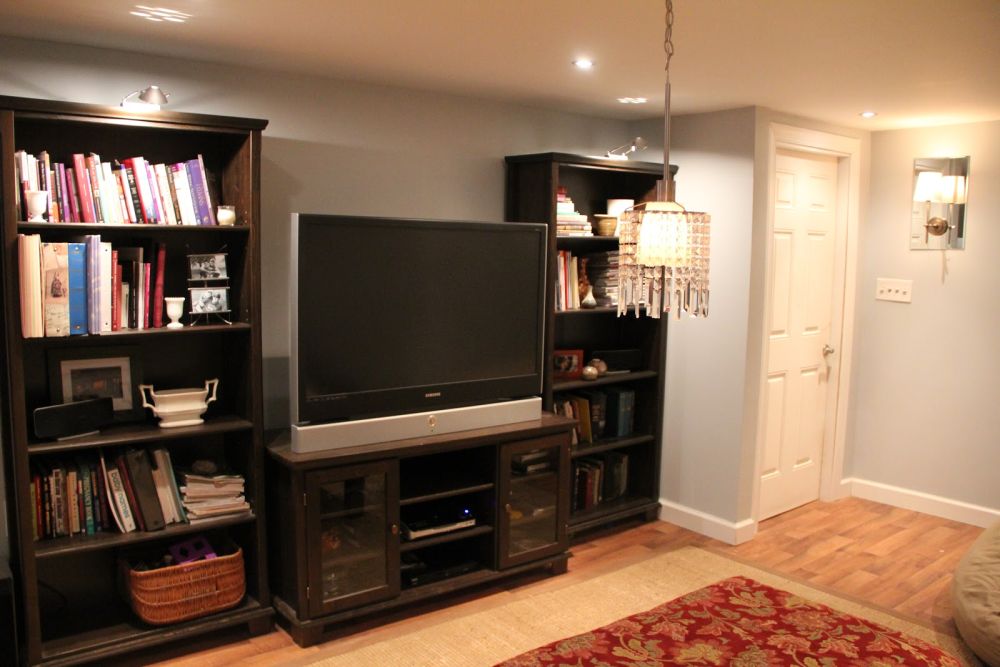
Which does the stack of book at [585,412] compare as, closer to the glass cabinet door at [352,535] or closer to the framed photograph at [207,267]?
the glass cabinet door at [352,535]

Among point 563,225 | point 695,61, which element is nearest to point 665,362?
point 563,225

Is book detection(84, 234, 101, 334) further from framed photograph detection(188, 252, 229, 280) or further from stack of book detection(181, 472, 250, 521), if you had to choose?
stack of book detection(181, 472, 250, 521)

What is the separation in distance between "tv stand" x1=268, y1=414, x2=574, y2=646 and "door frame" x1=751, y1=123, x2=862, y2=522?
1352mm

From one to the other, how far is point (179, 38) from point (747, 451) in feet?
10.6

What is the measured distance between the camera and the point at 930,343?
15.1ft

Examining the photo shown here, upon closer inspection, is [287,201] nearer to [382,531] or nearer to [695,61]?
[382,531]

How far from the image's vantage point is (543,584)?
360cm

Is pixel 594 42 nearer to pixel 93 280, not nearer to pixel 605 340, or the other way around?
pixel 93 280

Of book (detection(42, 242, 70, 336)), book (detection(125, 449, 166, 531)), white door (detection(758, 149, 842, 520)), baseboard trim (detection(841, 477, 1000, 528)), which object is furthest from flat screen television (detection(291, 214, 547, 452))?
baseboard trim (detection(841, 477, 1000, 528))

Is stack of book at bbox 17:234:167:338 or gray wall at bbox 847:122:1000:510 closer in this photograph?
stack of book at bbox 17:234:167:338

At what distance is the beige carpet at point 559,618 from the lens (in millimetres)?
2936

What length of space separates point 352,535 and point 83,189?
5.20 ft

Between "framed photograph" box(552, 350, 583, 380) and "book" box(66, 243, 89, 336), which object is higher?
"book" box(66, 243, 89, 336)

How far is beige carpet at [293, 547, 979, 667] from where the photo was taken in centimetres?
294
